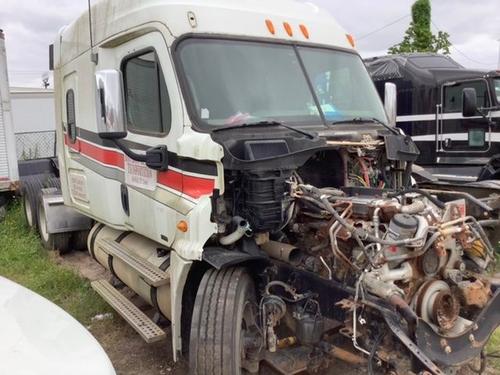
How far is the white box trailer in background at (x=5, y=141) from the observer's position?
905 centimetres

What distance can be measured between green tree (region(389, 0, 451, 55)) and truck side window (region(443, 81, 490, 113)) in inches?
310

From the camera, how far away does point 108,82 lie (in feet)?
11.3

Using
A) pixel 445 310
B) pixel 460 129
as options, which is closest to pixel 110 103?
pixel 445 310

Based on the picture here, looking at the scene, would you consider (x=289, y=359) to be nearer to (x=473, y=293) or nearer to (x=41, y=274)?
(x=473, y=293)

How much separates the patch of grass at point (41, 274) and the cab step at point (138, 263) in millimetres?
702

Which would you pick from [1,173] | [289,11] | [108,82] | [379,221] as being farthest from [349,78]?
[1,173]

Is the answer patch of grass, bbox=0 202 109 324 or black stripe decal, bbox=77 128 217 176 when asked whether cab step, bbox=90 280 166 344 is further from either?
black stripe decal, bbox=77 128 217 176

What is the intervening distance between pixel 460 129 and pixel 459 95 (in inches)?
24.1

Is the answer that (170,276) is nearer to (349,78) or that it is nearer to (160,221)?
(160,221)

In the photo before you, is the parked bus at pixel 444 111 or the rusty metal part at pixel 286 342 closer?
the rusty metal part at pixel 286 342

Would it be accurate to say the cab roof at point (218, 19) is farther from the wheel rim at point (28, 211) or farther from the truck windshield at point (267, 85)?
the wheel rim at point (28, 211)

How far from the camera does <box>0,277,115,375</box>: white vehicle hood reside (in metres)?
2.39

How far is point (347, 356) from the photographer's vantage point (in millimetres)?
3344

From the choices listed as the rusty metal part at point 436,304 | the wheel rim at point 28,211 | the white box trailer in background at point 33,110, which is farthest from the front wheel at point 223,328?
the white box trailer in background at point 33,110
